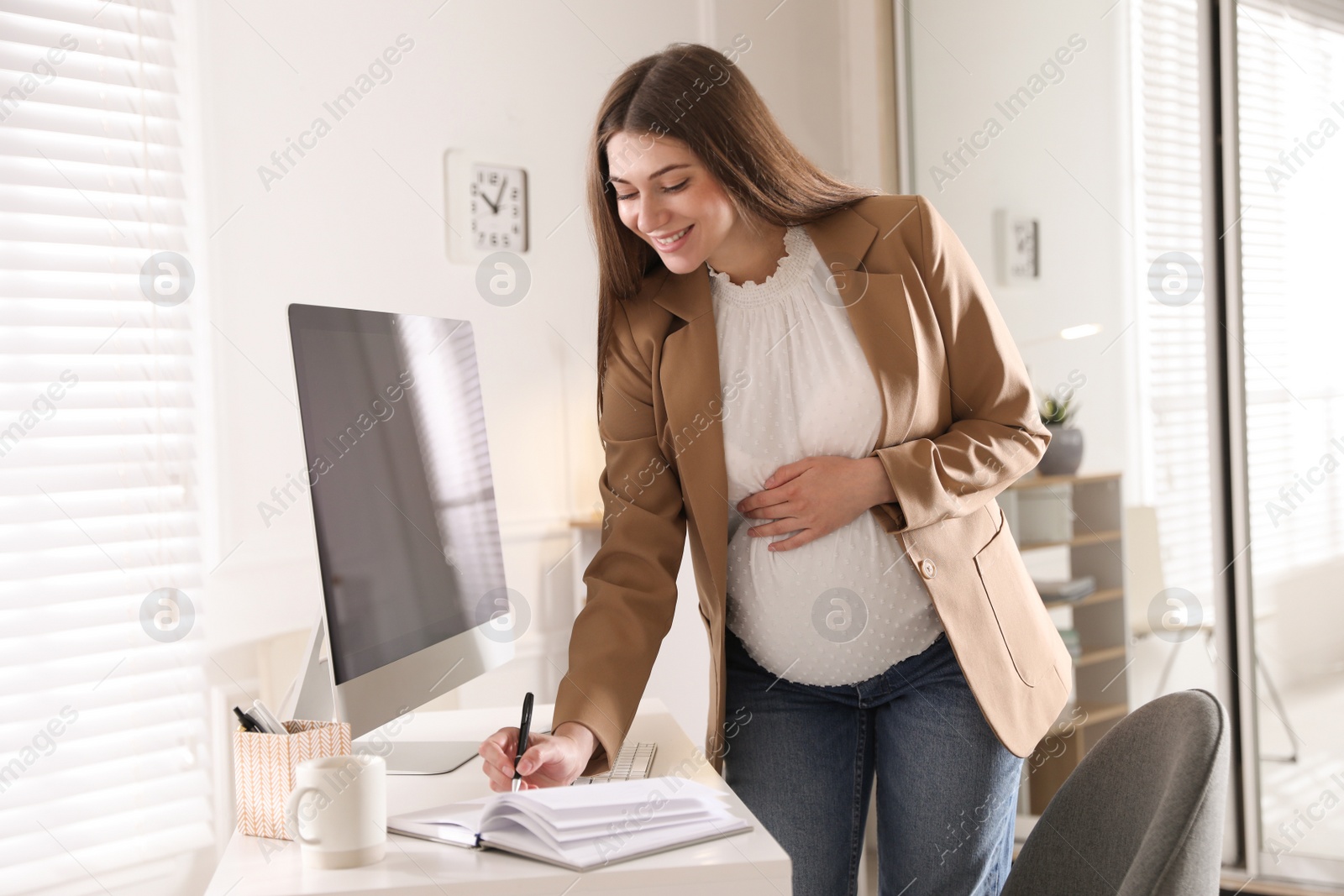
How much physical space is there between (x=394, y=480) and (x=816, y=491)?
478mm

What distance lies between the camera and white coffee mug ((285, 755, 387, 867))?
2.73 ft

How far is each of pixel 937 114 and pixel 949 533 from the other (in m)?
2.02

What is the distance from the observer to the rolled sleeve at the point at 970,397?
1.21 meters

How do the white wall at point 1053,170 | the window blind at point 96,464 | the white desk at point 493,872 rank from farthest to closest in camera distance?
the white wall at point 1053,170, the window blind at point 96,464, the white desk at point 493,872

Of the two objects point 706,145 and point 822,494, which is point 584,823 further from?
point 706,145

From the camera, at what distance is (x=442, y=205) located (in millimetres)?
2553

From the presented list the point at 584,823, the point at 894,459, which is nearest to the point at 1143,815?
the point at 894,459

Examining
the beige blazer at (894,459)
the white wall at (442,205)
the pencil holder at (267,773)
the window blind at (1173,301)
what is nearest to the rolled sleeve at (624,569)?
the beige blazer at (894,459)

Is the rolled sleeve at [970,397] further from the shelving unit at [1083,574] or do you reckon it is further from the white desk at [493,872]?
the shelving unit at [1083,574]

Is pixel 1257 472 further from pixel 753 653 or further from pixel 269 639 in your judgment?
pixel 269 639

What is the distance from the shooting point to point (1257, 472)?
229 centimetres

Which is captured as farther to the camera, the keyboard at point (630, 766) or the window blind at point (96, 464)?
the window blind at point (96, 464)

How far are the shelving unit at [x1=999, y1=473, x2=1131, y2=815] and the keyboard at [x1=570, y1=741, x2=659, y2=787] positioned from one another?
5.59ft

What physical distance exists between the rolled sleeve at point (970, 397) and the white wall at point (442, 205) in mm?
1223
